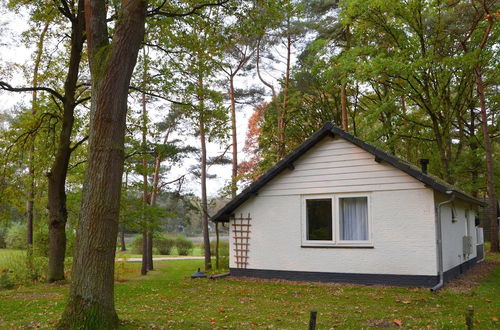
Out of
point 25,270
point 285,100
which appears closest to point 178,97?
point 25,270

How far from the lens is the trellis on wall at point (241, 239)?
13.3 metres

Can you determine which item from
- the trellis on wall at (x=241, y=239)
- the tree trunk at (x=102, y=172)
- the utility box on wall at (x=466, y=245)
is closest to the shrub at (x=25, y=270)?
the trellis on wall at (x=241, y=239)

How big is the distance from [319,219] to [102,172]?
25.2ft

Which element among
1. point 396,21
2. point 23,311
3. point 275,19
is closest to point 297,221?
point 275,19

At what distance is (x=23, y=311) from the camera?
329 inches

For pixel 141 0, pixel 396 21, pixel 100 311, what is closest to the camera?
pixel 100 311

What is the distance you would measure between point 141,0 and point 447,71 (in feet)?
57.3

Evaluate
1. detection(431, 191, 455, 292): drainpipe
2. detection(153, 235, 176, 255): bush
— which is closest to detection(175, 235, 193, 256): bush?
detection(153, 235, 176, 255): bush

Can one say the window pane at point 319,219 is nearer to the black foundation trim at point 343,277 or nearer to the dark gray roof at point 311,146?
the black foundation trim at point 343,277

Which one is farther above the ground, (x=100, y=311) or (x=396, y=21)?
(x=396, y=21)

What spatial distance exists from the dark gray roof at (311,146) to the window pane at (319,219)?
137cm

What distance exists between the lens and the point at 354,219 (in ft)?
38.7

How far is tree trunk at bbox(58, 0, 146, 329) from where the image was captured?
5730mm

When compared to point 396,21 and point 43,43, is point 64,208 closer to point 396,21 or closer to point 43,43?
point 43,43
